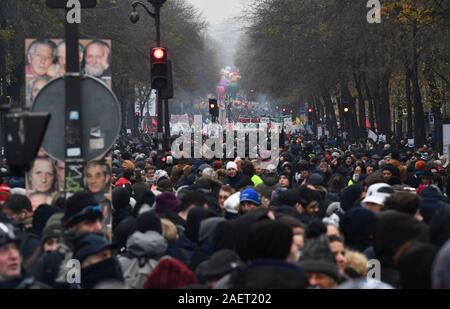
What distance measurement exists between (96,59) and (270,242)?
376cm

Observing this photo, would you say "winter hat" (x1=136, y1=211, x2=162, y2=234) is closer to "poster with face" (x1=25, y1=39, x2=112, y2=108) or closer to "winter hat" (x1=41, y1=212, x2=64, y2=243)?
"winter hat" (x1=41, y1=212, x2=64, y2=243)

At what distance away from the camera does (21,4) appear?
124 ft

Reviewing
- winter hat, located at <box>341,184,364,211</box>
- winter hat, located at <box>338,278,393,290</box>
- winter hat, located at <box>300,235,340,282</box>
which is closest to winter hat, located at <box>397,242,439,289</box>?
winter hat, located at <box>338,278,393,290</box>

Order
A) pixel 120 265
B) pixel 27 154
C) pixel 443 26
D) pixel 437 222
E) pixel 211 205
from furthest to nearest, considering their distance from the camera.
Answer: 1. pixel 443 26
2. pixel 211 205
3. pixel 120 265
4. pixel 437 222
5. pixel 27 154

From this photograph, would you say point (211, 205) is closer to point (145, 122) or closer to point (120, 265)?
point (120, 265)

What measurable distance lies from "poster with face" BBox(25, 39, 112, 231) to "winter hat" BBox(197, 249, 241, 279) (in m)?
2.45

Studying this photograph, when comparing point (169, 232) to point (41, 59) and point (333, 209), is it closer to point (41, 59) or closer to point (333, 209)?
point (41, 59)

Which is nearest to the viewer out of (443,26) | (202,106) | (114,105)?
(114,105)

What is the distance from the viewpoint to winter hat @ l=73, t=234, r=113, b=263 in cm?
851

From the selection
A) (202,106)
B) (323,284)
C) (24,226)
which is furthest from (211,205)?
(202,106)

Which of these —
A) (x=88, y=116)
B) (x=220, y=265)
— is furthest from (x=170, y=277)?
(x=88, y=116)

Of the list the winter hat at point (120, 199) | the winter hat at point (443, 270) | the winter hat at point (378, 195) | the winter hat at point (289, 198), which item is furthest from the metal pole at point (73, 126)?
the winter hat at point (443, 270)

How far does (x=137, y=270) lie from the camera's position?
918 centimetres
